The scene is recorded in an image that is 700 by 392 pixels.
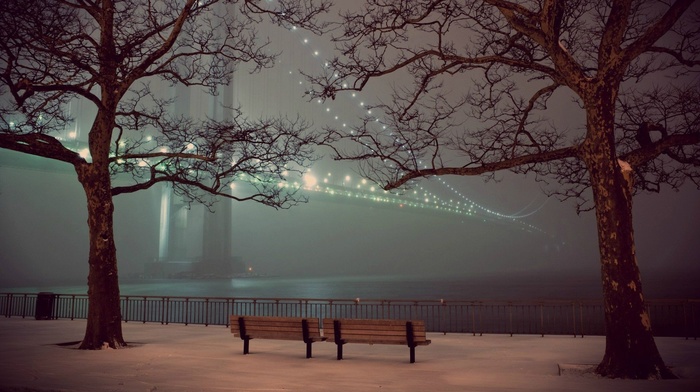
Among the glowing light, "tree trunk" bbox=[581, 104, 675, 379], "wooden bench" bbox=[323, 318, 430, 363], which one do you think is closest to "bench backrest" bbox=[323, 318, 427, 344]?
"wooden bench" bbox=[323, 318, 430, 363]

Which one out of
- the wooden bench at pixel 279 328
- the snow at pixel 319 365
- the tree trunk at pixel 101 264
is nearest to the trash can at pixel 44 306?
the snow at pixel 319 365

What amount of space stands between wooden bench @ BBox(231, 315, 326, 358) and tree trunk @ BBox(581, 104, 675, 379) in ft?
14.5

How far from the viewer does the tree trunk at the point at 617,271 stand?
27.3 ft

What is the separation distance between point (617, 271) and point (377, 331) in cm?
362

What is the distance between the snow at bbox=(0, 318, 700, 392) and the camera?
776cm

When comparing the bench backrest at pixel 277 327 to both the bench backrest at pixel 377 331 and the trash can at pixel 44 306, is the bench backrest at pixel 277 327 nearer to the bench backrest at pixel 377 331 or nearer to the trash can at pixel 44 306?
the bench backrest at pixel 377 331

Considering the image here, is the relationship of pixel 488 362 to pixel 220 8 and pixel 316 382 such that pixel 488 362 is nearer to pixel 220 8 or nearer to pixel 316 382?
pixel 316 382

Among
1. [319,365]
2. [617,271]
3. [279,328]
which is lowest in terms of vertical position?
[319,365]

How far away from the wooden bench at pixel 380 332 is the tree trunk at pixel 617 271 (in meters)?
2.63

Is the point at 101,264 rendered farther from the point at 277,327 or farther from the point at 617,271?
the point at 617,271

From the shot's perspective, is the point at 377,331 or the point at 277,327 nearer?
the point at 377,331

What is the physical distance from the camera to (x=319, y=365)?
9508 mm

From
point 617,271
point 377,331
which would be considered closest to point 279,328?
point 377,331

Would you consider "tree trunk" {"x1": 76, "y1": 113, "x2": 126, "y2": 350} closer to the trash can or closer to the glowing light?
the trash can
